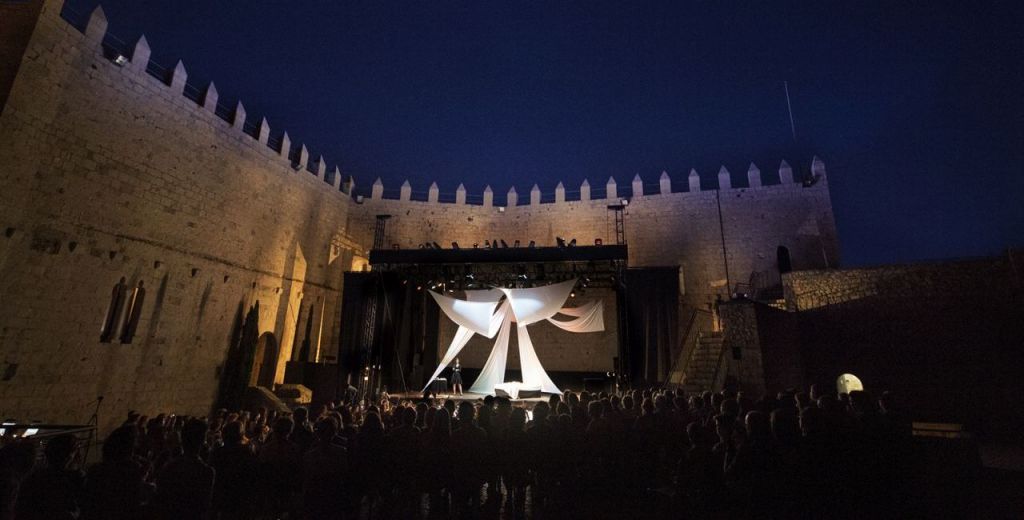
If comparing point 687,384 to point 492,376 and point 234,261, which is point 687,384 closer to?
A: point 492,376

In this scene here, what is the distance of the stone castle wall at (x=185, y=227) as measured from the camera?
25.1ft

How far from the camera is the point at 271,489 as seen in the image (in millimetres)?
2879

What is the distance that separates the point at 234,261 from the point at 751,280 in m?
16.4

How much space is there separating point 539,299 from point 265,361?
9235 mm

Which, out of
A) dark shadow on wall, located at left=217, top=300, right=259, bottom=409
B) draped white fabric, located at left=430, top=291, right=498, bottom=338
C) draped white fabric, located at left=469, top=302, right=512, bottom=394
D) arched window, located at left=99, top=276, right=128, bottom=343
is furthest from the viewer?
dark shadow on wall, located at left=217, top=300, right=259, bottom=409

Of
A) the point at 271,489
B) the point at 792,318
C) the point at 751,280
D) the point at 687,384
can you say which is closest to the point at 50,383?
the point at 271,489

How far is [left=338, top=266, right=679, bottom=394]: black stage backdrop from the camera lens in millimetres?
9883

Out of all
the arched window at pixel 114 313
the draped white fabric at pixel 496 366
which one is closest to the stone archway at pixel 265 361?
the arched window at pixel 114 313

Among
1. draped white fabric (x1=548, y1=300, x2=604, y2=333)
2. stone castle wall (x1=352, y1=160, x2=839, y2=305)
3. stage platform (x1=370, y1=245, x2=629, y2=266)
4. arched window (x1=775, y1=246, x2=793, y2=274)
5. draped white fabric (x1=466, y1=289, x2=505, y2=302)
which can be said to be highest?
stone castle wall (x1=352, y1=160, x2=839, y2=305)

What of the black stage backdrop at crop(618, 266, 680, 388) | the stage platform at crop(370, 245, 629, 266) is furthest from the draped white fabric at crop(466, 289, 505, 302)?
the black stage backdrop at crop(618, 266, 680, 388)

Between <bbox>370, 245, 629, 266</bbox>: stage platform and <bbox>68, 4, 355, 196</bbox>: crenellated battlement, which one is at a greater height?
<bbox>68, 4, 355, 196</bbox>: crenellated battlement

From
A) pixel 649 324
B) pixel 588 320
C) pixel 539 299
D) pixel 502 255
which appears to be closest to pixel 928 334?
pixel 649 324

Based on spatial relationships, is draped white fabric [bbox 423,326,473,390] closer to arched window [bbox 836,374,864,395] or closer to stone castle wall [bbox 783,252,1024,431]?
stone castle wall [bbox 783,252,1024,431]

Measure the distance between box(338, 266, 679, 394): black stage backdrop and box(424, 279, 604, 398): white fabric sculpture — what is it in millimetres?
1089
